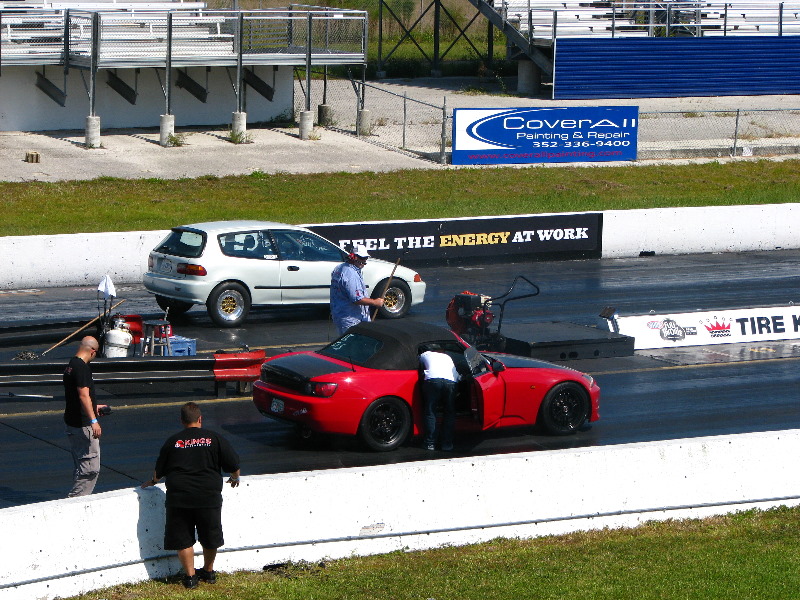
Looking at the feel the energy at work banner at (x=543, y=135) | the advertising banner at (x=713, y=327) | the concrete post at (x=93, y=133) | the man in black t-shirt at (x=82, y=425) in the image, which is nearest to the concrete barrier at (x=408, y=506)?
the man in black t-shirt at (x=82, y=425)

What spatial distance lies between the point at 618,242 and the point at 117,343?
46.6 ft

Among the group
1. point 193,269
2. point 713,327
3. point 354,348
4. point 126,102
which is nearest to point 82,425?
point 354,348

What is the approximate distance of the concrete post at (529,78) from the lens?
150 ft

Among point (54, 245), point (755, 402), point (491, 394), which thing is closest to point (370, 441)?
point (491, 394)

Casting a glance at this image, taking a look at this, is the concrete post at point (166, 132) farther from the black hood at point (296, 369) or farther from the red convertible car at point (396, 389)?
the black hood at point (296, 369)

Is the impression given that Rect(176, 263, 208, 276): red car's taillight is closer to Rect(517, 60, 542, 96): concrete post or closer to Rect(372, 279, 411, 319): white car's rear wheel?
Rect(372, 279, 411, 319): white car's rear wheel

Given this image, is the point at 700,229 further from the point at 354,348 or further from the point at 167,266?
the point at 354,348

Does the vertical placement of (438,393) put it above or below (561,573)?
above

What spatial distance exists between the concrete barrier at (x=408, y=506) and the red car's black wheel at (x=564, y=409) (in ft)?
7.62

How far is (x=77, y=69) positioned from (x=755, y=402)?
86.2 ft

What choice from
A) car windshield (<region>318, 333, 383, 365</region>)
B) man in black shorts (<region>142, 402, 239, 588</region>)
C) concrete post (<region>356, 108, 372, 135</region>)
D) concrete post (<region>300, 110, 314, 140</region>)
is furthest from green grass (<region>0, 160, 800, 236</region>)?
man in black shorts (<region>142, 402, 239, 588</region>)

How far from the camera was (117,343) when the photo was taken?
581 inches

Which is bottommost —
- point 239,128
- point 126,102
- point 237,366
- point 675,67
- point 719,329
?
point 719,329

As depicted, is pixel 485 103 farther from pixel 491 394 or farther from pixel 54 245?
pixel 491 394
